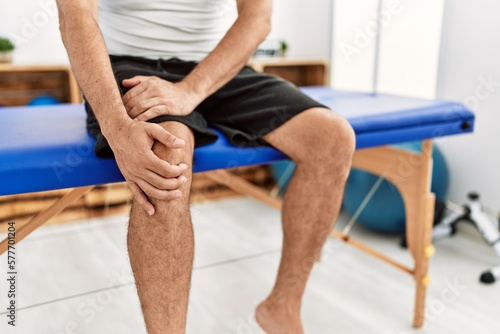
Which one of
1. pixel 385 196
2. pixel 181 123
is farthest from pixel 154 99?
pixel 385 196

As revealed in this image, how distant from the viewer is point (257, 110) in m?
1.19

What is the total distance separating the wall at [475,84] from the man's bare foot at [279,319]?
1.28 meters

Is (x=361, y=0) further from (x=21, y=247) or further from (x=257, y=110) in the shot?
(x=21, y=247)

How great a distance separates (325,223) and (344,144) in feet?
0.65

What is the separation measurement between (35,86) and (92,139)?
1754 mm

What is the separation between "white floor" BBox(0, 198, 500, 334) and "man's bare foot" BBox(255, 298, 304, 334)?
0.95 ft

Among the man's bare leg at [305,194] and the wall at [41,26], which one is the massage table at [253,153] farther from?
the wall at [41,26]

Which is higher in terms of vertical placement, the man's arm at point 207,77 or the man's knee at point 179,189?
the man's arm at point 207,77

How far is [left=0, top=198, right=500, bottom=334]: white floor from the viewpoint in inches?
60.1

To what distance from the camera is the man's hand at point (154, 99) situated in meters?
0.98

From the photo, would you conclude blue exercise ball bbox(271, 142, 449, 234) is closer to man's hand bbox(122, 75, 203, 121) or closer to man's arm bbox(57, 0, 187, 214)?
man's hand bbox(122, 75, 203, 121)

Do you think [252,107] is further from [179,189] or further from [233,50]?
[179,189]

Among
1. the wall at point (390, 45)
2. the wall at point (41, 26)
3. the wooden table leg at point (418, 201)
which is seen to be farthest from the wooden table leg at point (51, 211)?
the wall at point (390, 45)

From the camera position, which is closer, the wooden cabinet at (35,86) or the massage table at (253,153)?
the massage table at (253,153)
